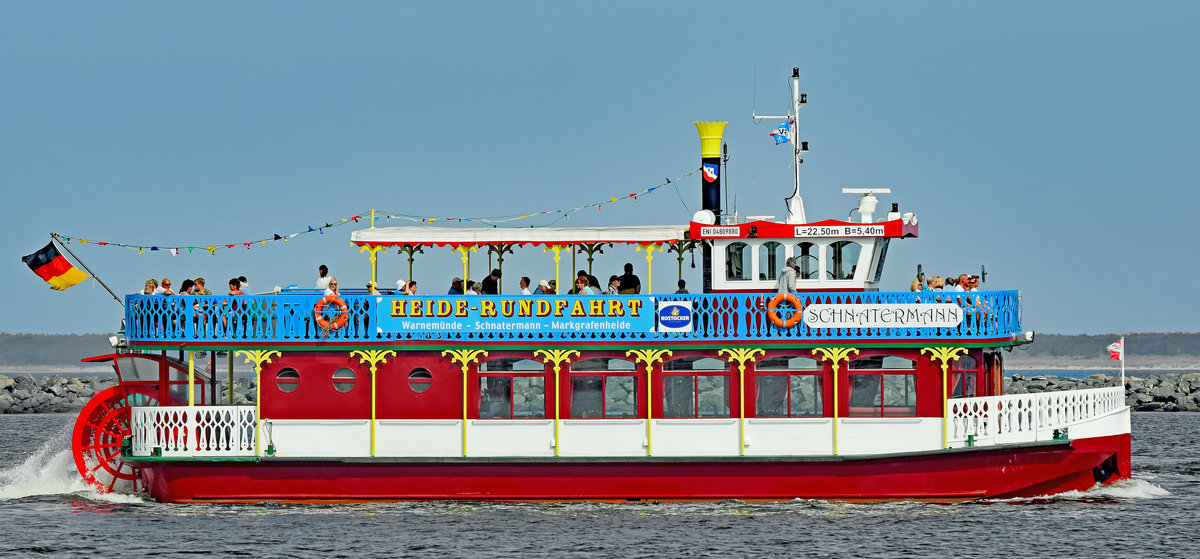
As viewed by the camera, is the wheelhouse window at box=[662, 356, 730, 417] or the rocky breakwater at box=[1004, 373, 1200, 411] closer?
the wheelhouse window at box=[662, 356, 730, 417]

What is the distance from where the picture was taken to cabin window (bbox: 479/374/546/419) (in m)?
24.7

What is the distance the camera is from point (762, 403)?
2475 centimetres

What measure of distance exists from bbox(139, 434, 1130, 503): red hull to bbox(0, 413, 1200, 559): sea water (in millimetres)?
237

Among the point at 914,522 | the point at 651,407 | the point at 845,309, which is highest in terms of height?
the point at 845,309

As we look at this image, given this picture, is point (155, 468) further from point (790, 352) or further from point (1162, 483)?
point (1162, 483)

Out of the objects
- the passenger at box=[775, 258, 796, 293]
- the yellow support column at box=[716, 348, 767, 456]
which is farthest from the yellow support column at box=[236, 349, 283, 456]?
the passenger at box=[775, 258, 796, 293]

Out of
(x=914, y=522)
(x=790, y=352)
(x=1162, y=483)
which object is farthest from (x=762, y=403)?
(x=1162, y=483)

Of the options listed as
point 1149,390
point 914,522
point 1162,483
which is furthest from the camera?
point 1149,390

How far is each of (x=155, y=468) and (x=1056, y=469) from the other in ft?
46.4

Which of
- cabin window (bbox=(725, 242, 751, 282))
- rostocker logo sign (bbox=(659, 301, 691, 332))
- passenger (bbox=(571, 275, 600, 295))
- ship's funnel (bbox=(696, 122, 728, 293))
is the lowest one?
rostocker logo sign (bbox=(659, 301, 691, 332))

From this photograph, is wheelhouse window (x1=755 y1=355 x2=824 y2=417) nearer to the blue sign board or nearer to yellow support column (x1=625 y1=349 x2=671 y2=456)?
yellow support column (x1=625 y1=349 x2=671 y2=456)

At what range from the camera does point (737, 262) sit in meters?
25.6

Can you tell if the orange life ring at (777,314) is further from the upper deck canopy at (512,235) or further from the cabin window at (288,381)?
the cabin window at (288,381)

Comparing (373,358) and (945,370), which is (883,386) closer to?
(945,370)
